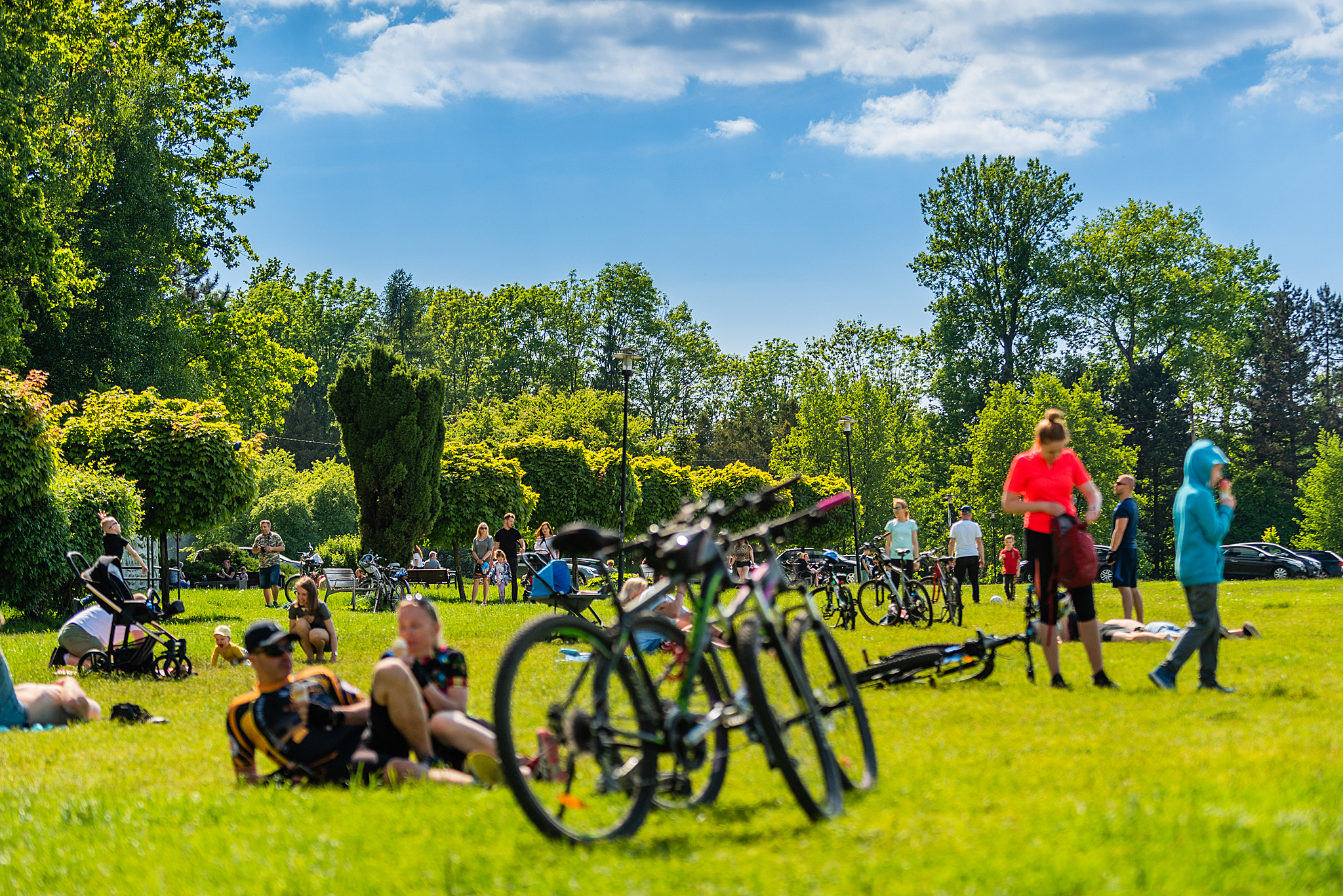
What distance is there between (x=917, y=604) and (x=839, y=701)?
10475 mm

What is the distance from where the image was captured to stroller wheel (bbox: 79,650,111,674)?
1129 centimetres

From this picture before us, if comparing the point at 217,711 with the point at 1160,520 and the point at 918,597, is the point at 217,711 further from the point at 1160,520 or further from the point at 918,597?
the point at 1160,520

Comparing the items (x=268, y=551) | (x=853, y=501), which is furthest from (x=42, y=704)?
(x=853, y=501)

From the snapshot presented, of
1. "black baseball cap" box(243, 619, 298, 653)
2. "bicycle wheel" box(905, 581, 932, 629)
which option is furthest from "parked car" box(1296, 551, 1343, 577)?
"black baseball cap" box(243, 619, 298, 653)

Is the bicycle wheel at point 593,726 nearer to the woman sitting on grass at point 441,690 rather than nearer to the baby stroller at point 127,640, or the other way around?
the woman sitting on grass at point 441,690

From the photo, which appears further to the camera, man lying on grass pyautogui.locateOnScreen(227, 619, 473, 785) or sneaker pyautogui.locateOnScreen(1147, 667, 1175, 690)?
sneaker pyautogui.locateOnScreen(1147, 667, 1175, 690)

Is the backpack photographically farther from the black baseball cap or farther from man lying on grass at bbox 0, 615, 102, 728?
man lying on grass at bbox 0, 615, 102, 728

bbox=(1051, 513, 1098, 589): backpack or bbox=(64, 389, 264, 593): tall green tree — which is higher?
bbox=(64, 389, 264, 593): tall green tree

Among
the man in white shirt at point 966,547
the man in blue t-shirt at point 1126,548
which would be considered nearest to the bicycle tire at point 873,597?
the man in white shirt at point 966,547

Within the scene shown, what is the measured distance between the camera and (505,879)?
3.46 meters

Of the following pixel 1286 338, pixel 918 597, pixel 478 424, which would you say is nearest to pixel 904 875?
pixel 918 597

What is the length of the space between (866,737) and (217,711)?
627cm

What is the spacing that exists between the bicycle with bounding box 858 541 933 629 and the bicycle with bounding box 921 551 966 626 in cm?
34

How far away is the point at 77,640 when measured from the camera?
11.4 metres
